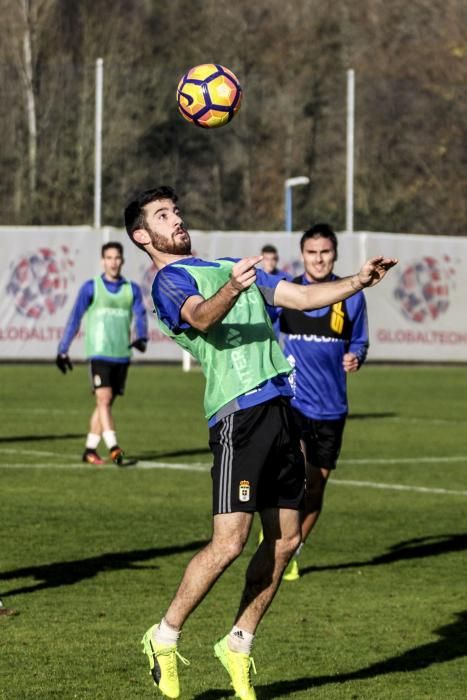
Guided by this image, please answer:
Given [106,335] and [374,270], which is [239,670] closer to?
[374,270]

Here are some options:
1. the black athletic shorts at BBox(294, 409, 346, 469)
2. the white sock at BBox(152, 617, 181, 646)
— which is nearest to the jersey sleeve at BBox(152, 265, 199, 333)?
the white sock at BBox(152, 617, 181, 646)

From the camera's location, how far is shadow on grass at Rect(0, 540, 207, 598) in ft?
33.2

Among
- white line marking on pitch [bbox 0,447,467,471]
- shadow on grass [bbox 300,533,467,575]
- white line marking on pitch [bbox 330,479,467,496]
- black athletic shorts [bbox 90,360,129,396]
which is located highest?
black athletic shorts [bbox 90,360,129,396]

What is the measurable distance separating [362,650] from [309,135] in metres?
58.4

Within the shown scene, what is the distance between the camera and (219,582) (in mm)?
10383

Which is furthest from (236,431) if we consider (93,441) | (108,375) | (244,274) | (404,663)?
(108,375)

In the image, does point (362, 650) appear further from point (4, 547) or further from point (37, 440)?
point (37, 440)

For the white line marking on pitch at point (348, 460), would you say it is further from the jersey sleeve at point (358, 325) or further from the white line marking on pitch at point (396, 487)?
the jersey sleeve at point (358, 325)


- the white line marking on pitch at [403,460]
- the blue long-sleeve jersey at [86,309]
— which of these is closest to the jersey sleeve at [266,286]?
the blue long-sleeve jersey at [86,309]

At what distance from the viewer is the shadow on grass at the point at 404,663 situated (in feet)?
24.4

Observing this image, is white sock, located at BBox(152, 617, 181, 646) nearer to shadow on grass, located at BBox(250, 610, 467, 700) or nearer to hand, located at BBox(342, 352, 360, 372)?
shadow on grass, located at BBox(250, 610, 467, 700)

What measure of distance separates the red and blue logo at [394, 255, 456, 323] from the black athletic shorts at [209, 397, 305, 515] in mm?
30460

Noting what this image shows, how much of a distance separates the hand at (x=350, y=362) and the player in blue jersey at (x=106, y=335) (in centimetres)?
663

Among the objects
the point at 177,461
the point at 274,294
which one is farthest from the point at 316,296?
the point at 177,461
